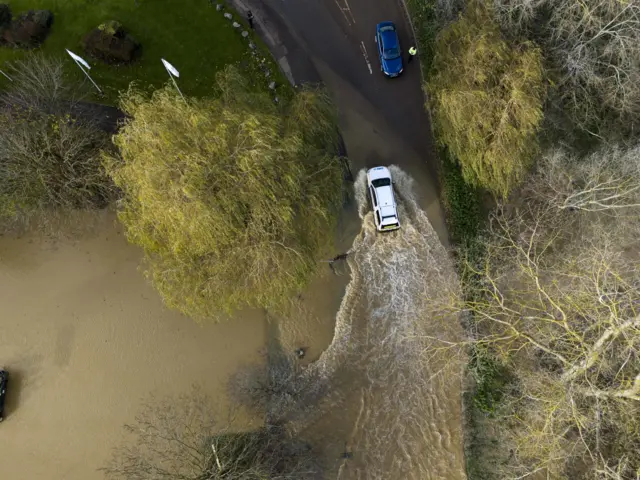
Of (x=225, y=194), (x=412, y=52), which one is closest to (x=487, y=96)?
(x=412, y=52)

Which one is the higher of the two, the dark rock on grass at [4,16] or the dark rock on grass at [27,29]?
the dark rock on grass at [4,16]

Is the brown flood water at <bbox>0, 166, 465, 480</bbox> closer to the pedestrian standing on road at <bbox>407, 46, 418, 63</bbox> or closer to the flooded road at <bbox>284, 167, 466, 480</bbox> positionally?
the flooded road at <bbox>284, 167, 466, 480</bbox>

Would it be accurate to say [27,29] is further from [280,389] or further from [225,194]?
[280,389]

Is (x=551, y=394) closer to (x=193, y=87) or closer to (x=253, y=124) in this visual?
(x=253, y=124)

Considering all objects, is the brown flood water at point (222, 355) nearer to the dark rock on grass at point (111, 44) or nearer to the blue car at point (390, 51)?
the blue car at point (390, 51)

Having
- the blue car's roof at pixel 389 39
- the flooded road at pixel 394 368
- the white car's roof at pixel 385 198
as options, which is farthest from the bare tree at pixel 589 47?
the white car's roof at pixel 385 198

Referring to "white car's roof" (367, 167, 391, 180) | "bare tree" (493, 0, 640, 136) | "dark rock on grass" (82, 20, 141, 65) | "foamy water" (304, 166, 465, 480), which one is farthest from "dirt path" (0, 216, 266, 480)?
"bare tree" (493, 0, 640, 136)

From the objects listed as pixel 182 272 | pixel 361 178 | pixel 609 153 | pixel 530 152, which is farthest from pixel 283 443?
pixel 609 153
